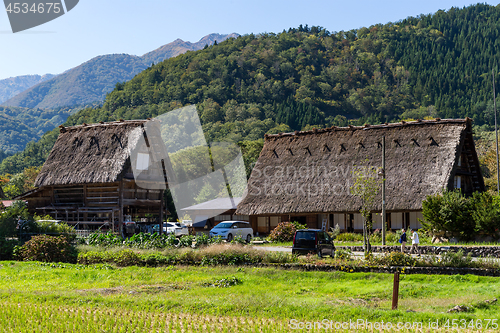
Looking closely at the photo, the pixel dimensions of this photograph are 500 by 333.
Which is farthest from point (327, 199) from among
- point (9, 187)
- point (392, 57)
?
point (392, 57)

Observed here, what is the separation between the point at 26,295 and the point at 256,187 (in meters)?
28.4

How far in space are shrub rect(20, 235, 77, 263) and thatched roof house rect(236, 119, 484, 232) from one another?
1840cm

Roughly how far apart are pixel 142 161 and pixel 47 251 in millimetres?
16371

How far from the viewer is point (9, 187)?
78438 millimetres

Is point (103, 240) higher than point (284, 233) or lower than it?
higher

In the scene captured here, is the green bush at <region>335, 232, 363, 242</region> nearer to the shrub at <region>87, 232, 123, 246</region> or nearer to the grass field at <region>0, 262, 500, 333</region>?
the shrub at <region>87, 232, 123, 246</region>

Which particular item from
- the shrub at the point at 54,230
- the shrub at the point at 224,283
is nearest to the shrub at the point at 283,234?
the shrub at the point at 54,230

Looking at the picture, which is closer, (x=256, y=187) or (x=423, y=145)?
(x=423, y=145)

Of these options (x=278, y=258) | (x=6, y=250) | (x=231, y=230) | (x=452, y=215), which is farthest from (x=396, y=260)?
(x=6, y=250)

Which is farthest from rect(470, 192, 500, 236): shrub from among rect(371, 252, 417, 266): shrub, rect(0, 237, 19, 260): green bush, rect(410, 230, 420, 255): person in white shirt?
rect(0, 237, 19, 260): green bush

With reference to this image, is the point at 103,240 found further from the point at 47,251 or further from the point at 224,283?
the point at 224,283

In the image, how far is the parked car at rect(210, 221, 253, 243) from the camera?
33.1m

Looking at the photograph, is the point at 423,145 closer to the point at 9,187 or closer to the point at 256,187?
the point at 256,187

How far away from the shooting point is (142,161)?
37.8m
